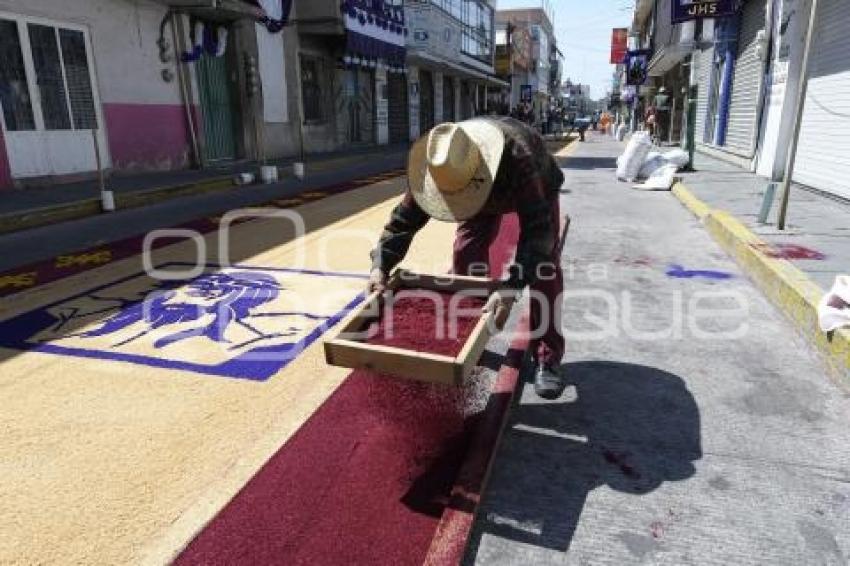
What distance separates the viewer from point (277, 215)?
30.3 ft

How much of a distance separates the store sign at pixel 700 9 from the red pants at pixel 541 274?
14274mm

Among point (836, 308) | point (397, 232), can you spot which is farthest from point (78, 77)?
point (836, 308)

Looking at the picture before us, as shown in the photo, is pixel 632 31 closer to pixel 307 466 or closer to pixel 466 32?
pixel 466 32

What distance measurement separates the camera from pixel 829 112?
9211 mm

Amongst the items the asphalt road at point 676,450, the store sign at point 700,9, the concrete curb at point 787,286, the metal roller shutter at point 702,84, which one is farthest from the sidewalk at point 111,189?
the metal roller shutter at point 702,84

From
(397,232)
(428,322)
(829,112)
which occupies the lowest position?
(428,322)

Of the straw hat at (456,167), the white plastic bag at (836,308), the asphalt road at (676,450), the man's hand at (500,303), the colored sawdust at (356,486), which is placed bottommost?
the asphalt road at (676,450)

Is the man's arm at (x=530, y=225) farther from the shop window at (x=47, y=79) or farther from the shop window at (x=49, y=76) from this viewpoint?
the shop window at (x=49, y=76)

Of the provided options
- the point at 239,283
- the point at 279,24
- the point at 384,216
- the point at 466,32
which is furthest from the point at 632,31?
the point at 239,283

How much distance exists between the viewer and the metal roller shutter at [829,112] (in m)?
8.66

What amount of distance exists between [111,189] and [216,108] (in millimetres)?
5726

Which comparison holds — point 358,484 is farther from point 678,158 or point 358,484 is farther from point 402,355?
point 678,158

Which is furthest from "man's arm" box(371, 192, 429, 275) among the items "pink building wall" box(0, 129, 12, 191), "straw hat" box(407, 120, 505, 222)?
"pink building wall" box(0, 129, 12, 191)

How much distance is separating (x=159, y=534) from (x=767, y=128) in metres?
12.7
